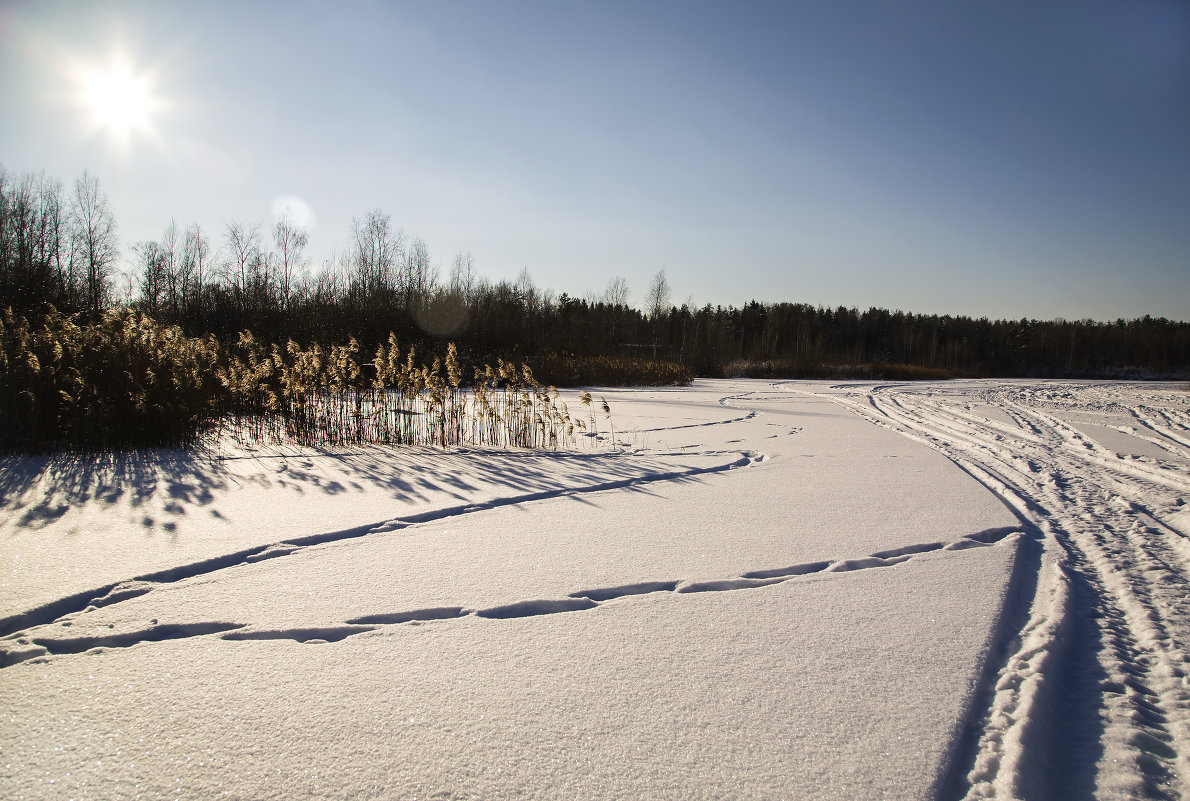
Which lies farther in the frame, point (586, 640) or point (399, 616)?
point (399, 616)

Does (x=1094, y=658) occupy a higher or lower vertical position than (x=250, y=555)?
lower

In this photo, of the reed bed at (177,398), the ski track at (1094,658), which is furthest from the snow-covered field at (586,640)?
the reed bed at (177,398)

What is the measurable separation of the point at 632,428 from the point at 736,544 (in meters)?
5.06

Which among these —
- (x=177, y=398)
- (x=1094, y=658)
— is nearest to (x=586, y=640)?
(x=1094, y=658)

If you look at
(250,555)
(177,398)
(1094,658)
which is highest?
(177,398)

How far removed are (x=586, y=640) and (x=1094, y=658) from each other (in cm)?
190

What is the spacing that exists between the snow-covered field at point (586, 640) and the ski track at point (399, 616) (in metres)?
0.02

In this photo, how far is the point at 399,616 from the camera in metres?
2.38

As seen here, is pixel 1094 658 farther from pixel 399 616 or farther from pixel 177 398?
pixel 177 398

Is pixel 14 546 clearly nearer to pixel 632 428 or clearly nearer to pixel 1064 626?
pixel 1064 626

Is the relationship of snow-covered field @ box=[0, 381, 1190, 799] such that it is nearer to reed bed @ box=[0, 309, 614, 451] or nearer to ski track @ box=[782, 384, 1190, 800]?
ski track @ box=[782, 384, 1190, 800]

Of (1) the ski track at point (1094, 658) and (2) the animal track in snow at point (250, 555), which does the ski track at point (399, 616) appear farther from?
(1) the ski track at point (1094, 658)

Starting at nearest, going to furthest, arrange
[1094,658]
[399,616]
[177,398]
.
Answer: [1094,658] < [399,616] < [177,398]

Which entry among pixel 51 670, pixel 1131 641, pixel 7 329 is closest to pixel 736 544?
pixel 1131 641
